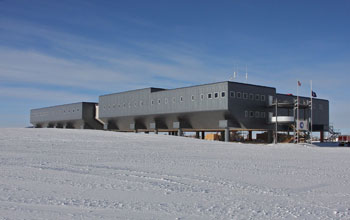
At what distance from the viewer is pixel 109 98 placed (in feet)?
252

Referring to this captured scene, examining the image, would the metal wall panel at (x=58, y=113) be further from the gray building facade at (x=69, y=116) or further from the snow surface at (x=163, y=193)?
the snow surface at (x=163, y=193)

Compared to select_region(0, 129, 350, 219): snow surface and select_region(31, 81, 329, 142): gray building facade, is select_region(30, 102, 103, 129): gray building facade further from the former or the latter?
select_region(0, 129, 350, 219): snow surface

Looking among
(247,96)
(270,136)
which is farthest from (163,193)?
(270,136)

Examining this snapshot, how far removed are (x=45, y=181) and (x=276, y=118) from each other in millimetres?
47619

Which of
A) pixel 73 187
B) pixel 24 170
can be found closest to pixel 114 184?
pixel 73 187

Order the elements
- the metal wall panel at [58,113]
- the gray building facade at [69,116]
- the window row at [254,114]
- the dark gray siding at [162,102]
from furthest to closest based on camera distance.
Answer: the metal wall panel at [58,113], the gray building facade at [69,116], the window row at [254,114], the dark gray siding at [162,102]

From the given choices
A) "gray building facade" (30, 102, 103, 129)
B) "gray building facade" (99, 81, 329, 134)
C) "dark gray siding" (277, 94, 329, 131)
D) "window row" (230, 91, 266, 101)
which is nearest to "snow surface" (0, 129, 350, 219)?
"window row" (230, 91, 266, 101)

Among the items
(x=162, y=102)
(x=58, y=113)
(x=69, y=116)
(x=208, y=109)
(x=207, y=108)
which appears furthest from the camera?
(x=58, y=113)

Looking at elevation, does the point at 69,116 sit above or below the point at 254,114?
above

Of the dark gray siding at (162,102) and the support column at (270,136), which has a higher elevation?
the dark gray siding at (162,102)

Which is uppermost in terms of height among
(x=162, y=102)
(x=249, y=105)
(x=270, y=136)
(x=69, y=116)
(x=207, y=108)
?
(x=162, y=102)

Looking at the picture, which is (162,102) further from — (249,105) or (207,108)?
(249,105)

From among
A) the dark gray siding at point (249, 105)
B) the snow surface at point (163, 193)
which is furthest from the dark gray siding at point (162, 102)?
the snow surface at point (163, 193)

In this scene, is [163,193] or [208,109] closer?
[163,193]
